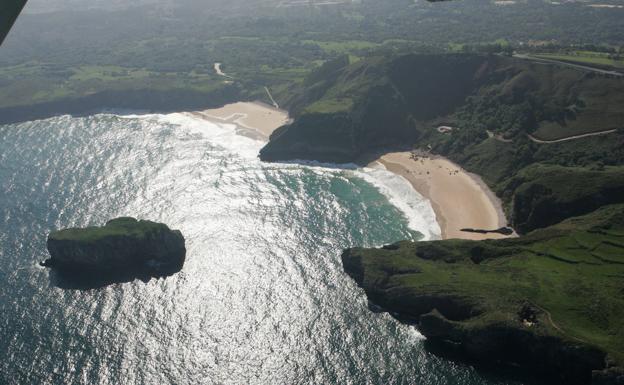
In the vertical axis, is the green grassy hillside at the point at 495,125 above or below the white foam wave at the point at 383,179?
above

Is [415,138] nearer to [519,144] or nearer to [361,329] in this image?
[519,144]

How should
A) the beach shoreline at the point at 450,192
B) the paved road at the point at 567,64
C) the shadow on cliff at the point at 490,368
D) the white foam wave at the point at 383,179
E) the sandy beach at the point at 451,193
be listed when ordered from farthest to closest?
the paved road at the point at 567,64 < the white foam wave at the point at 383,179 < the sandy beach at the point at 451,193 < the beach shoreline at the point at 450,192 < the shadow on cliff at the point at 490,368

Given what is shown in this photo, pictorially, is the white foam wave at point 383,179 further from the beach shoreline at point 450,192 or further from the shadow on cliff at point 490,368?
the shadow on cliff at point 490,368

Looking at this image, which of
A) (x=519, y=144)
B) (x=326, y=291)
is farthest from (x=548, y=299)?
(x=519, y=144)

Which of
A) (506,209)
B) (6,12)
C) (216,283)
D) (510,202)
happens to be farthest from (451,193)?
(6,12)

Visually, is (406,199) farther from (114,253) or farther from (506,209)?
(114,253)

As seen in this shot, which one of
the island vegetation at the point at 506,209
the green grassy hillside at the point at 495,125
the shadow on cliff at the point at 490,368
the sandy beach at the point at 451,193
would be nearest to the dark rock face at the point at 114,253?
the island vegetation at the point at 506,209

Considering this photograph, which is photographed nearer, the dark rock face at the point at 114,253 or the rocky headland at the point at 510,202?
the rocky headland at the point at 510,202
